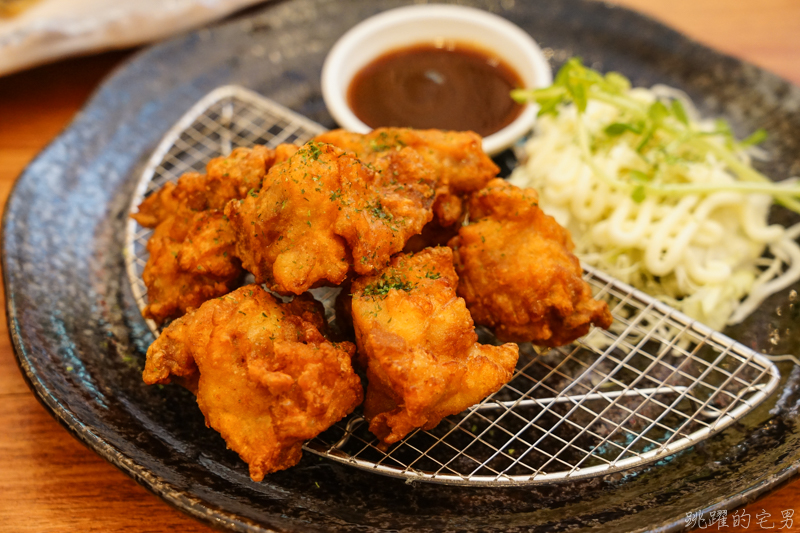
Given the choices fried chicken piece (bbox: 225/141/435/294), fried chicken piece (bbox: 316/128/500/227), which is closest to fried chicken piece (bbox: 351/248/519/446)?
fried chicken piece (bbox: 225/141/435/294)

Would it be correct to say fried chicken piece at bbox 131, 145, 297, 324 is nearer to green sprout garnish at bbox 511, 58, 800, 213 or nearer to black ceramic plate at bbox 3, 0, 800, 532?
black ceramic plate at bbox 3, 0, 800, 532

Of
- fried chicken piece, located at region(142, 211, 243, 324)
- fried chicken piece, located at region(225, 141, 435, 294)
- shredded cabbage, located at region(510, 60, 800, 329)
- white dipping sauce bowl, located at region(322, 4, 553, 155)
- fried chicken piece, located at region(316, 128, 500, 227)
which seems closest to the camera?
fried chicken piece, located at region(225, 141, 435, 294)

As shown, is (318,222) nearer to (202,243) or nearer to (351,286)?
(351,286)

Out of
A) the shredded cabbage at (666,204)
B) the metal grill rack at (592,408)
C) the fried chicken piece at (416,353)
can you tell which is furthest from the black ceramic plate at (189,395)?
the fried chicken piece at (416,353)

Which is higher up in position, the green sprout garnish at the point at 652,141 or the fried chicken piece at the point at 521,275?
→ the green sprout garnish at the point at 652,141

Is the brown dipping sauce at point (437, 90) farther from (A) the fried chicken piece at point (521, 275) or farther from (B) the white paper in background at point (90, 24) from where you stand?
(B) the white paper in background at point (90, 24)
